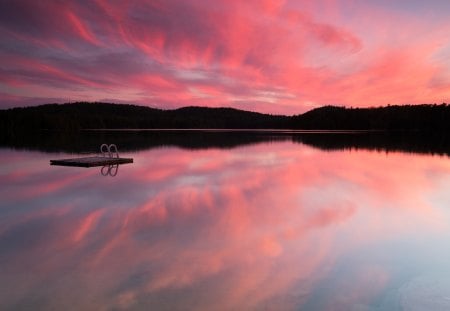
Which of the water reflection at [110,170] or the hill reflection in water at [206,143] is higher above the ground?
the water reflection at [110,170]

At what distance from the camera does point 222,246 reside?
260 inches

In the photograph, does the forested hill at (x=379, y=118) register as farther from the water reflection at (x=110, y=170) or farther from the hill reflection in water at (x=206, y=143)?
the water reflection at (x=110, y=170)

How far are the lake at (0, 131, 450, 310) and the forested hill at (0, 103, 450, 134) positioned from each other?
2742 inches

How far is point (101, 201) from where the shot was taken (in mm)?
10383

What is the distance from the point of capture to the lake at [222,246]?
468 centimetres

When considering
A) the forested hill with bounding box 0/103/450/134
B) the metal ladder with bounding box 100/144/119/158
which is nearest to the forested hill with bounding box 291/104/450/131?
the forested hill with bounding box 0/103/450/134

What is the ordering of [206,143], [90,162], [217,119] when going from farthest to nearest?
[217,119]
[206,143]
[90,162]

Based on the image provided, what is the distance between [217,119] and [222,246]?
129 meters

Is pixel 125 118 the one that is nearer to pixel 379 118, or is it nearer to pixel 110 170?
pixel 379 118

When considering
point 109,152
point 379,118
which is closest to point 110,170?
point 109,152

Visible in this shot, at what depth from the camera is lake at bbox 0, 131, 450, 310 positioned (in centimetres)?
468

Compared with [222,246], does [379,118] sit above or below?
above

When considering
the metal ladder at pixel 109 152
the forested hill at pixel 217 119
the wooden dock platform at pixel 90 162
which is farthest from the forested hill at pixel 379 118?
the wooden dock platform at pixel 90 162

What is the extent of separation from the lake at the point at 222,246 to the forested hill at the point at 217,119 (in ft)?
228
